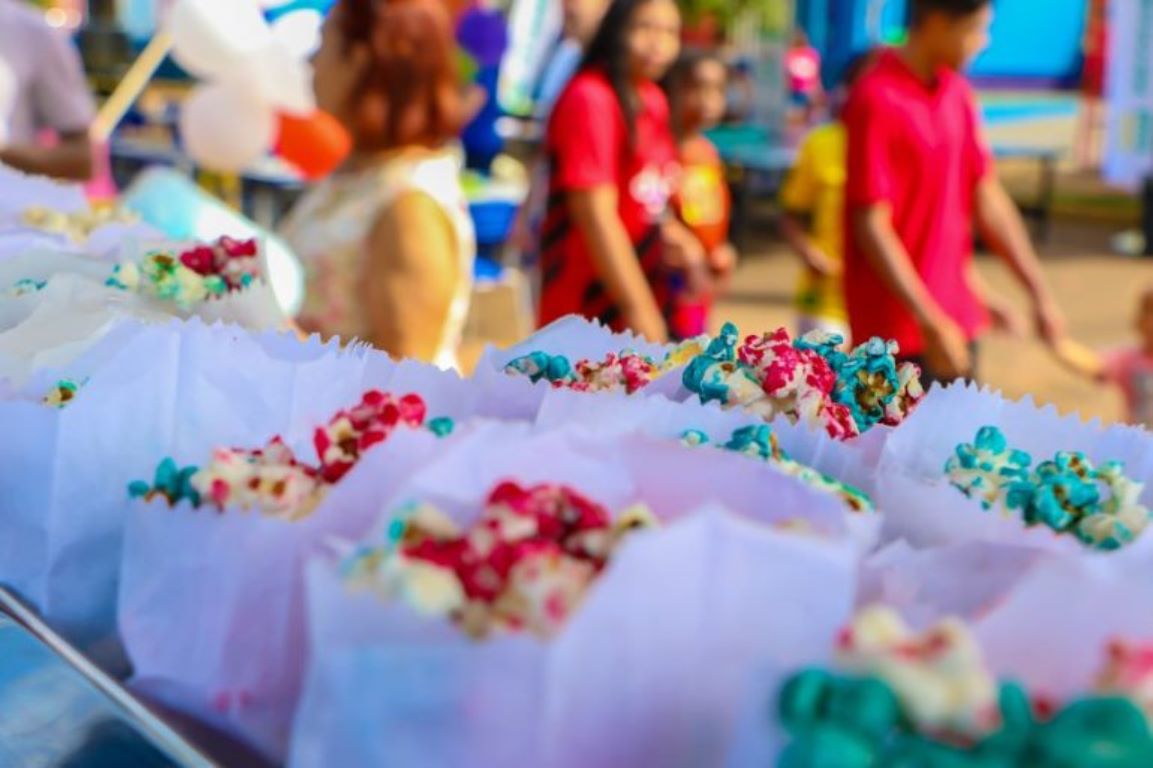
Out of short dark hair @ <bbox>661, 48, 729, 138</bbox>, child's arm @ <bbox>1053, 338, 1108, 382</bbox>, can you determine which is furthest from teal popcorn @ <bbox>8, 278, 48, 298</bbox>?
short dark hair @ <bbox>661, 48, 729, 138</bbox>

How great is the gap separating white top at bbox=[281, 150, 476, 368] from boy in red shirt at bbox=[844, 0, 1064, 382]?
87cm

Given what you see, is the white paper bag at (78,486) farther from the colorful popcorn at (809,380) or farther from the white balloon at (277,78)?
the white balloon at (277,78)

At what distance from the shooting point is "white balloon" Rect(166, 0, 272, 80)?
3.32 m

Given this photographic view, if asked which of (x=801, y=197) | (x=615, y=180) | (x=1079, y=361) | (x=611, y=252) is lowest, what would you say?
(x=1079, y=361)

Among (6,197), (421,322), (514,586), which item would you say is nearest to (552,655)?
(514,586)

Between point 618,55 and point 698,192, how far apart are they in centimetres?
47

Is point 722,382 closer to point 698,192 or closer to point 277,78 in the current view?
point 698,192

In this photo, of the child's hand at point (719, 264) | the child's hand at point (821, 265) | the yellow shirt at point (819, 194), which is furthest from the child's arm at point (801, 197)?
the child's hand at point (719, 264)

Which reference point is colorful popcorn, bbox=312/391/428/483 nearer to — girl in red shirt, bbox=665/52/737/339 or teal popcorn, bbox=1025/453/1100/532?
teal popcorn, bbox=1025/453/1100/532

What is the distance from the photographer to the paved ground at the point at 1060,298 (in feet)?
19.4

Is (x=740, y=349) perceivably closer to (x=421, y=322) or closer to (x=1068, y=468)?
(x=1068, y=468)

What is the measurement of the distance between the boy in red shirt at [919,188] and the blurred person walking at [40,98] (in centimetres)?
169

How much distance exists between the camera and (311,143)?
4.95m

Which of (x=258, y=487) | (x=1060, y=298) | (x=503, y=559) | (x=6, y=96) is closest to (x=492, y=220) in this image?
(x=6, y=96)
